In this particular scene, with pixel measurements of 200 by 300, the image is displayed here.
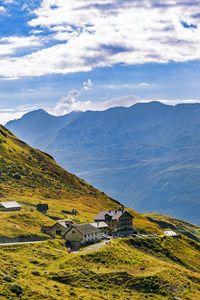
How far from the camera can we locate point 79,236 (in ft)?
532

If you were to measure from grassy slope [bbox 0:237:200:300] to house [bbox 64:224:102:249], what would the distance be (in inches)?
220

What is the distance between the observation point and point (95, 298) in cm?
11419

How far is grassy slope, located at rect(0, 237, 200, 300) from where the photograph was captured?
11394 centimetres

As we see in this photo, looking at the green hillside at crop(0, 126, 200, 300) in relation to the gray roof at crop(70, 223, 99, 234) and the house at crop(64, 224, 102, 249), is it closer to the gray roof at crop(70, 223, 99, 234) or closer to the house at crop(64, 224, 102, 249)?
the house at crop(64, 224, 102, 249)

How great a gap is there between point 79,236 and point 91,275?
1370 inches

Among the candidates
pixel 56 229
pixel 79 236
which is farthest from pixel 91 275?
pixel 56 229

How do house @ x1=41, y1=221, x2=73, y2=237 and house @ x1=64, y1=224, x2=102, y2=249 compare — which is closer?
house @ x1=64, y1=224, x2=102, y2=249

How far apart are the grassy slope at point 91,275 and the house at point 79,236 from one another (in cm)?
558

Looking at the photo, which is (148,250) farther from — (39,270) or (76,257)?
(39,270)

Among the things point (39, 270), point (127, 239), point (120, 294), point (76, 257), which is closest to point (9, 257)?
point (39, 270)

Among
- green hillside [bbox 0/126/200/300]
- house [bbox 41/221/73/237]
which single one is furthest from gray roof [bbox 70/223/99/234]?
green hillside [bbox 0/126/200/300]

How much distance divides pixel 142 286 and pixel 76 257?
19.2m

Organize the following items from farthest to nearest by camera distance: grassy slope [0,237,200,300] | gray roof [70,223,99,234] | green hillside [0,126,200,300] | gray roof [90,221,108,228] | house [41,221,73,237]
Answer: gray roof [90,221,108,228] → house [41,221,73,237] → gray roof [70,223,99,234] → grassy slope [0,237,200,300] → green hillside [0,126,200,300]

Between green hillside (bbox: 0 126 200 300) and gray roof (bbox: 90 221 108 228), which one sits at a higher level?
gray roof (bbox: 90 221 108 228)
